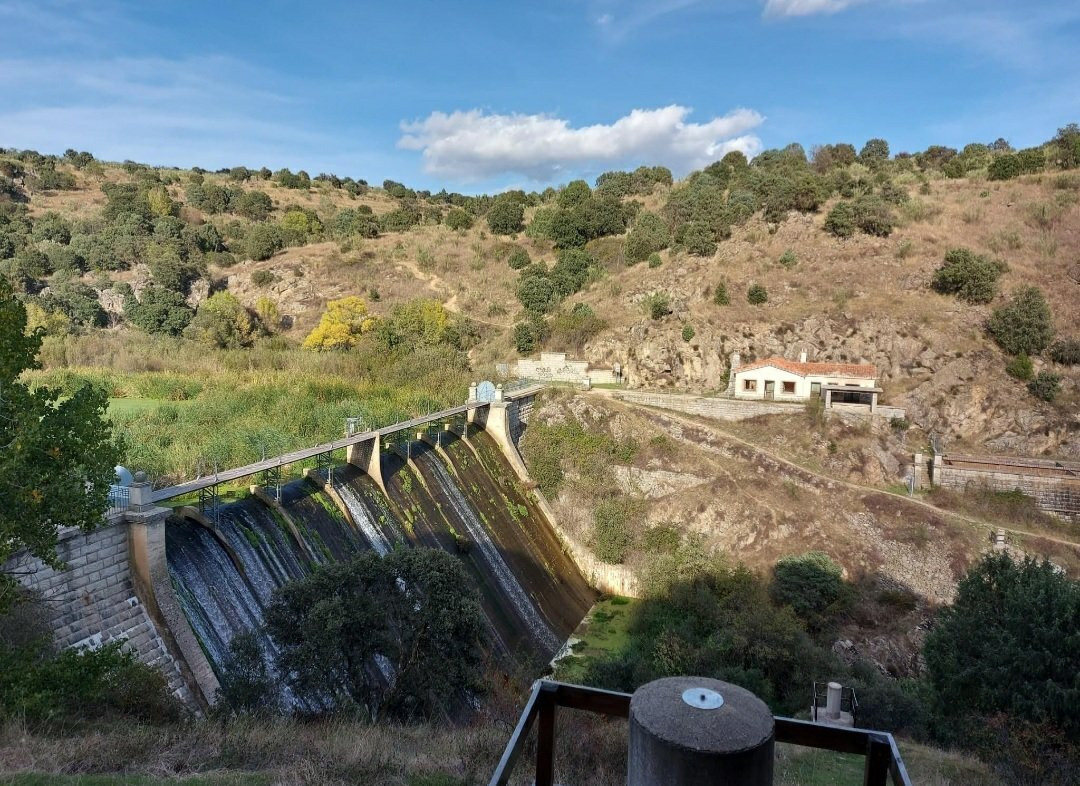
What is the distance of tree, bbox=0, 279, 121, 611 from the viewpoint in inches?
356

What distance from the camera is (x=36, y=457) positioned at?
31.5ft

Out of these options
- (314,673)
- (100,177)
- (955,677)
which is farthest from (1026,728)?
(100,177)

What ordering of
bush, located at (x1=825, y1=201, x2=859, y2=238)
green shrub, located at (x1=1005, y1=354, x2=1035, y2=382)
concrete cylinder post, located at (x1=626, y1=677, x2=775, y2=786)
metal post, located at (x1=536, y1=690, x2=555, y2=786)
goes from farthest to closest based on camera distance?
bush, located at (x1=825, y1=201, x2=859, y2=238)
green shrub, located at (x1=1005, y1=354, x2=1035, y2=382)
metal post, located at (x1=536, y1=690, x2=555, y2=786)
concrete cylinder post, located at (x1=626, y1=677, x2=775, y2=786)

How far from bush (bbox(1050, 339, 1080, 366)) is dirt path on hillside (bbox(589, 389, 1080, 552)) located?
1414 cm

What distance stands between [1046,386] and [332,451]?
37168 millimetres

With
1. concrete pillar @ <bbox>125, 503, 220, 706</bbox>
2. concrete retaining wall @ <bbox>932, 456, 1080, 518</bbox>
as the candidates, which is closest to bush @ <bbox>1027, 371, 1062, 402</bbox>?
concrete retaining wall @ <bbox>932, 456, 1080, 518</bbox>

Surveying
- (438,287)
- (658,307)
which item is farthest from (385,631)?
(438,287)


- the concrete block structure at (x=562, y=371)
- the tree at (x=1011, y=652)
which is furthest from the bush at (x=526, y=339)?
the tree at (x=1011, y=652)

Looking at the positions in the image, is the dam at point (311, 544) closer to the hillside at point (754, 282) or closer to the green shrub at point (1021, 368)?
the hillside at point (754, 282)

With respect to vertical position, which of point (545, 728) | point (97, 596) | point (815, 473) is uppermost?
point (545, 728)

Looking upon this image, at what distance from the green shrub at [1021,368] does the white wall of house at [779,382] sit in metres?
8.30

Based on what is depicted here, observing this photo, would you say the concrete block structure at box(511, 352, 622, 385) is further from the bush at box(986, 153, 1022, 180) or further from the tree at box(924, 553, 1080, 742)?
the bush at box(986, 153, 1022, 180)

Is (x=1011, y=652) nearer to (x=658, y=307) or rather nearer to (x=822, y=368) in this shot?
(x=822, y=368)

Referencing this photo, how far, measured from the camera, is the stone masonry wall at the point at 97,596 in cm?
1191
